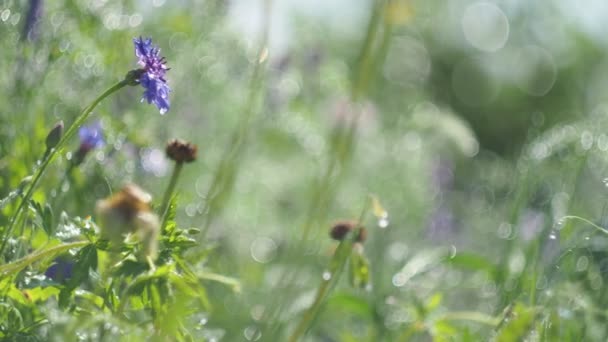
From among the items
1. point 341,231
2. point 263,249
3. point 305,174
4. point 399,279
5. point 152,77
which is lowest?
point 263,249

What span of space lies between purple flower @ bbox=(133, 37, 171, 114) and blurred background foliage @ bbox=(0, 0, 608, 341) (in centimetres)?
22

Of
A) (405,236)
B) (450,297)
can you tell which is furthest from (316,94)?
(450,297)

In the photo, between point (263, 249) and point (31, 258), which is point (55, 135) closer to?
point (31, 258)

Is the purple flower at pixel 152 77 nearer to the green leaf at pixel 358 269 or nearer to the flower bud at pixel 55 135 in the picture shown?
the flower bud at pixel 55 135

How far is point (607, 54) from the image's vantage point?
6.25m

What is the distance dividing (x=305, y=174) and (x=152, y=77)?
2393 mm

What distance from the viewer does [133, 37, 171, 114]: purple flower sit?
1.11m

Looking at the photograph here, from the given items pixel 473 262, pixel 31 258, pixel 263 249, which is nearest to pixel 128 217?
pixel 31 258

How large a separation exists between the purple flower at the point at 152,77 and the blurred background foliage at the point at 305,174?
0.22 meters

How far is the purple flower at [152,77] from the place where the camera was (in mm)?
1111

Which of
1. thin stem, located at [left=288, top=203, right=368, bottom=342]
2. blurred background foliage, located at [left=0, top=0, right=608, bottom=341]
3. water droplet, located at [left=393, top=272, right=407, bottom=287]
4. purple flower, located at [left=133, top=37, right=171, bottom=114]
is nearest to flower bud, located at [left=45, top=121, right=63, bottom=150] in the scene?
purple flower, located at [left=133, top=37, right=171, bottom=114]

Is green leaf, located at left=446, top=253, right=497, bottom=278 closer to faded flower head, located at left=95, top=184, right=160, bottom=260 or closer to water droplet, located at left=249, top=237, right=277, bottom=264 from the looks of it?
faded flower head, located at left=95, top=184, right=160, bottom=260

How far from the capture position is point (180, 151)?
3.92ft

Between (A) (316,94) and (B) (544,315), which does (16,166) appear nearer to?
(B) (544,315)
